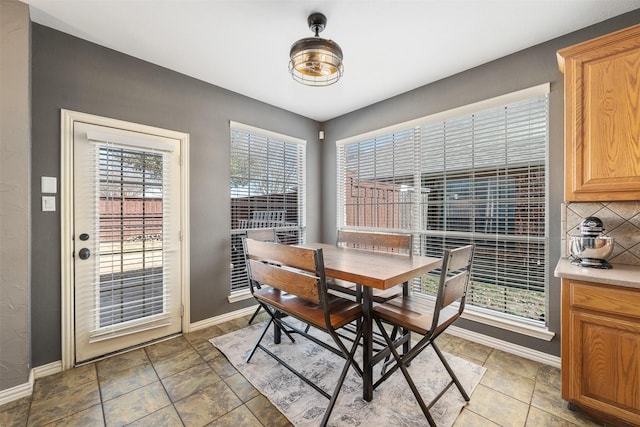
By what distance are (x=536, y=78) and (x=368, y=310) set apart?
2.36 metres

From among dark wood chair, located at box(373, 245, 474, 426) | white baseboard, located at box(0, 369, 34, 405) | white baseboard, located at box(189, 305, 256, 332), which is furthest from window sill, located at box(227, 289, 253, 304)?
dark wood chair, located at box(373, 245, 474, 426)

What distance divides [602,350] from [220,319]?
308 cm

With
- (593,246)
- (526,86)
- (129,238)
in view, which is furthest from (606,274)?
(129,238)

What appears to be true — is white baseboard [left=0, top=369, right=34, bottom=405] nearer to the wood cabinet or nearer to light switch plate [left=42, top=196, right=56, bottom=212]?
light switch plate [left=42, top=196, right=56, bottom=212]

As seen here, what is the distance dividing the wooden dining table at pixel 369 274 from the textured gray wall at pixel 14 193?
2.07 meters

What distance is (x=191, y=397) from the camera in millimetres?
1773

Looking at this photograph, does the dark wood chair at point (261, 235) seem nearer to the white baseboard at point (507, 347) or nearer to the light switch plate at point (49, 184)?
the light switch plate at point (49, 184)

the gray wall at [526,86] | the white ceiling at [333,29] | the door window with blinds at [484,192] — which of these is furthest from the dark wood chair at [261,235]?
the gray wall at [526,86]

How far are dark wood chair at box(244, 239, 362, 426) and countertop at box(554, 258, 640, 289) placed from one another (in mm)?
1272

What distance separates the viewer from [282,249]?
1757 mm

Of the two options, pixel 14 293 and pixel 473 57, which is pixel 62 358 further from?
pixel 473 57

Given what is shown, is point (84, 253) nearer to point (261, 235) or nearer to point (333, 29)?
point (261, 235)

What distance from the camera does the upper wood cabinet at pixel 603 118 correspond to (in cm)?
159

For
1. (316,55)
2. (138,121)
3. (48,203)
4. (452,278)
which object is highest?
(316,55)
